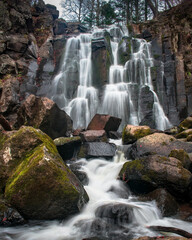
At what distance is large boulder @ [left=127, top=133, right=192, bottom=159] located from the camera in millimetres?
6957

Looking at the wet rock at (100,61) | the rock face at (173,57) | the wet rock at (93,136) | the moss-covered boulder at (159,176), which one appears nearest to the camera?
the moss-covered boulder at (159,176)

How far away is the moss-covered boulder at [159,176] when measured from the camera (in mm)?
5145

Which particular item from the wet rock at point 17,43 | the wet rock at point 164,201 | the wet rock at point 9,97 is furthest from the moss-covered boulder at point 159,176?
the wet rock at point 17,43

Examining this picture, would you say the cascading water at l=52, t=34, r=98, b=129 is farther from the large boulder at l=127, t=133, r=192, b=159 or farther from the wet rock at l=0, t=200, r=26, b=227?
the wet rock at l=0, t=200, r=26, b=227

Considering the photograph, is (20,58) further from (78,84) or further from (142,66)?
(142,66)

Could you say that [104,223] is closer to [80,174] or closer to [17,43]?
[80,174]

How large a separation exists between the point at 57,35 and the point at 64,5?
41.5ft

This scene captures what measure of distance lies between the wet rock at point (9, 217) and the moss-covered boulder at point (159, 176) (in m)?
2.93

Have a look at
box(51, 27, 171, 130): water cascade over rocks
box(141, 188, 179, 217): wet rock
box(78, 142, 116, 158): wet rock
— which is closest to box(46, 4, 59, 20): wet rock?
box(51, 27, 171, 130): water cascade over rocks

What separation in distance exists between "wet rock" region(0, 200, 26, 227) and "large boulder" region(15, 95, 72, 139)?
14.2ft

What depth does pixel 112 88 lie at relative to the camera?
1541cm

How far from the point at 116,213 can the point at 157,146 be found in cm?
335

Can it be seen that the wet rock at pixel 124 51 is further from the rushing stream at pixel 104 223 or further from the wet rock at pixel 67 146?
the rushing stream at pixel 104 223

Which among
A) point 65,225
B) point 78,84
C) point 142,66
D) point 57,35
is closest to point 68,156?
point 65,225
